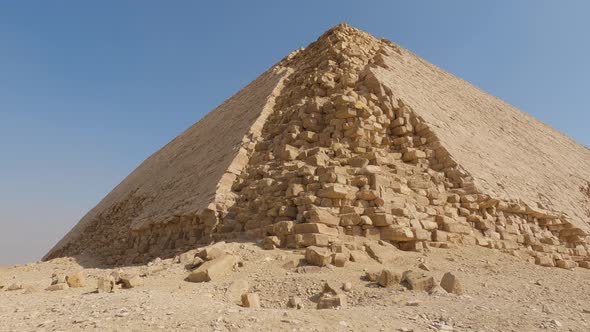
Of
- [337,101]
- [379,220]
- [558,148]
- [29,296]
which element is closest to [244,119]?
[337,101]

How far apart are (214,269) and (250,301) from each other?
121 cm

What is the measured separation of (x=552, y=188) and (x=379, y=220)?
7030 millimetres

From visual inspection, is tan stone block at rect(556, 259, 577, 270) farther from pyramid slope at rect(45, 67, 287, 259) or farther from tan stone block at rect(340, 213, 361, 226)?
pyramid slope at rect(45, 67, 287, 259)

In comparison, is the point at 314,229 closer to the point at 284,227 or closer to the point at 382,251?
the point at 284,227

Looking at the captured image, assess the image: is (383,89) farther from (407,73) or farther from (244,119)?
(244,119)

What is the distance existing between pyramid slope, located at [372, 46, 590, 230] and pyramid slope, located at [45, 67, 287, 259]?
3702 millimetres

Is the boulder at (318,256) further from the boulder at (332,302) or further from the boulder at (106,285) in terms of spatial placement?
the boulder at (106,285)

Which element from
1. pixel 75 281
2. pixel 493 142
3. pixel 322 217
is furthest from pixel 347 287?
pixel 493 142

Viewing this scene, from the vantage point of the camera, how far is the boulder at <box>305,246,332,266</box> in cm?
572

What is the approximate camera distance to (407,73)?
11.9m

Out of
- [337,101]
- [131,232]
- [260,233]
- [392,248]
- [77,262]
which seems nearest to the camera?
[392,248]

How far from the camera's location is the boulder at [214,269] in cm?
536

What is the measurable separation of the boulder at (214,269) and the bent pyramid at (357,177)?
102 centimetres

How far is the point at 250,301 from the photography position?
14.5 ft
